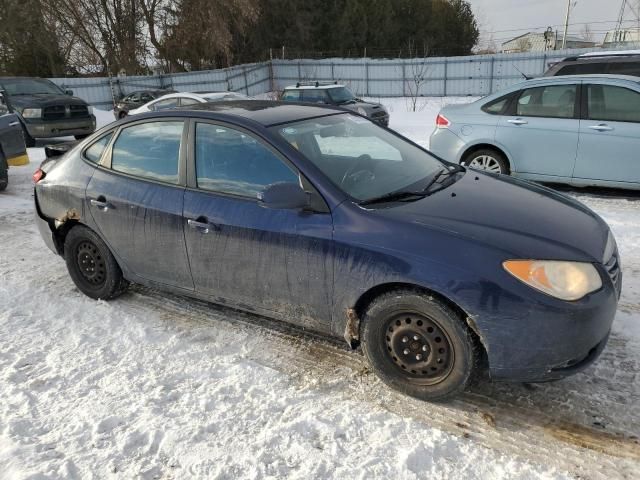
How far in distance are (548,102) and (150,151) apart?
5319mm

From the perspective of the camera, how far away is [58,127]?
13.5 metres

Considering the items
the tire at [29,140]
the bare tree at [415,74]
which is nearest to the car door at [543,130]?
the tire at [29,140]

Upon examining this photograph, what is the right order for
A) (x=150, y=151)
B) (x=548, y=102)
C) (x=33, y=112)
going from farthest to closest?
1. (x=33, y=112)
2. (x=548, y=102)
3. (x=150, y=151)

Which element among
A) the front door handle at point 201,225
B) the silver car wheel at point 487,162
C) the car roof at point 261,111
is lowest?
the silver car wheel at point 487,162

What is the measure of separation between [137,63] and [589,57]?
26513 mm

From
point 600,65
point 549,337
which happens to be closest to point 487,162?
point 600,65

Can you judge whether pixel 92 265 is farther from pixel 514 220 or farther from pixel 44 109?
pixel 44 109

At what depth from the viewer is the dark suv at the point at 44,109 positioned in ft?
43.0

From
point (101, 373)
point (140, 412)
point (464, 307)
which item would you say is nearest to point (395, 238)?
point (464, 307)

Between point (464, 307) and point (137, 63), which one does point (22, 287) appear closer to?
point (464, 307)

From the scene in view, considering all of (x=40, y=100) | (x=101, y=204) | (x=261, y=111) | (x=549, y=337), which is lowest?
(x=549, y=337)

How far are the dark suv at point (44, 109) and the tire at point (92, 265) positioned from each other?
33.3 feet

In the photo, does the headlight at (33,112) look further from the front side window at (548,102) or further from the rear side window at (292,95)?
the front side window at (548,102)

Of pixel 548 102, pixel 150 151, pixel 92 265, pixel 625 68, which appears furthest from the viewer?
pixel 625 68
